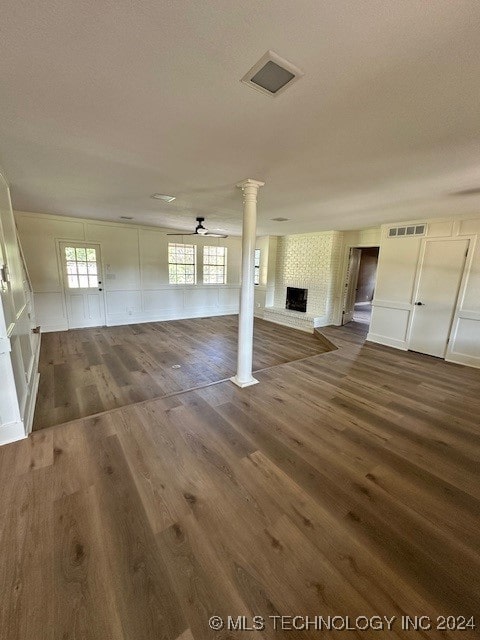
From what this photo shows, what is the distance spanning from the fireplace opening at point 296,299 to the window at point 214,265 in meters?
2.19

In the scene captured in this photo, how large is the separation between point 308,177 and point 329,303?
448 cm

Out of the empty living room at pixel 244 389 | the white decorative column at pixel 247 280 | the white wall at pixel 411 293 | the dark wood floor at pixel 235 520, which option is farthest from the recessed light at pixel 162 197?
the white wall at pixel 411 293

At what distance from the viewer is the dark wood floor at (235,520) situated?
1.14 m

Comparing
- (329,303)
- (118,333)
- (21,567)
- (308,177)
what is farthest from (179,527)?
(329,303)

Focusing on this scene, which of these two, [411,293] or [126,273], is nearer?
[411,293]

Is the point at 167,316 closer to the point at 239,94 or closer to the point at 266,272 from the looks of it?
the point at 266,272

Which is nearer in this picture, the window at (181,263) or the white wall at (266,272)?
the window at (181,263)

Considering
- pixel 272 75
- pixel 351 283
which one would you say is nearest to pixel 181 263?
pixel 351 283

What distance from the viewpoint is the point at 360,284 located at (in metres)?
9.62

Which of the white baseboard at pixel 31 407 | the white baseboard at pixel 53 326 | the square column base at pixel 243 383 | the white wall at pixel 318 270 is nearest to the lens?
the white baseboard at pixel 31 407

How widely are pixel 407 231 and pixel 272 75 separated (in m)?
4.60

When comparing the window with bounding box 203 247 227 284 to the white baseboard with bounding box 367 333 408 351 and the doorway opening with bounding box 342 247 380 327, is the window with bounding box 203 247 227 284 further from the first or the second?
the white baseboard with bounding box 367 333 408 351

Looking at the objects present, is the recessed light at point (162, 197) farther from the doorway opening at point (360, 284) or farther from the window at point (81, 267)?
the doorway opening at point (360, 284)

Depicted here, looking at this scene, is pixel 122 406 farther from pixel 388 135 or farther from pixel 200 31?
pixel 388 135
